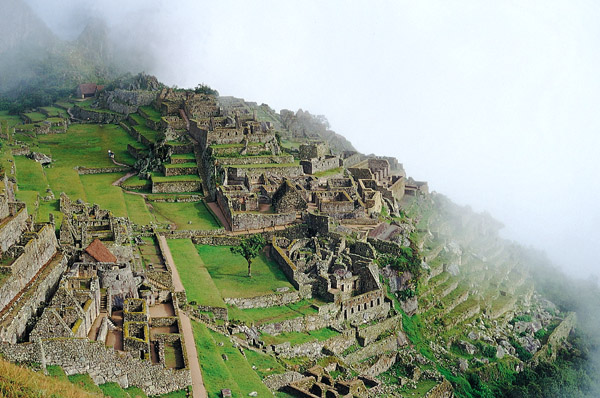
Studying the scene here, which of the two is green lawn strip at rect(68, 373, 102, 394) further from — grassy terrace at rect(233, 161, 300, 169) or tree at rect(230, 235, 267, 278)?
grassy terrace at rect(233, 161, 300, 169)

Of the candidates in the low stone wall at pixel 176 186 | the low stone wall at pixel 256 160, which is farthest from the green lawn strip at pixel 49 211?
the low stone wall at pixel 256 160

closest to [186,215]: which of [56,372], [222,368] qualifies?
[222,368]

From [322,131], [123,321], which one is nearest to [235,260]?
[123,321]

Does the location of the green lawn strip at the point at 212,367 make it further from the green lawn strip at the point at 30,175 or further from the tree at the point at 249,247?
the green lawn strip at the point at 30,175

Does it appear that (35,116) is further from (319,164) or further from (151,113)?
(319,164)

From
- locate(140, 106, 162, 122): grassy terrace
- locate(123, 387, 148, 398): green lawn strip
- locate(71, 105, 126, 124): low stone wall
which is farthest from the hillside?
locate(71, 105, 126, 124): low stone wall

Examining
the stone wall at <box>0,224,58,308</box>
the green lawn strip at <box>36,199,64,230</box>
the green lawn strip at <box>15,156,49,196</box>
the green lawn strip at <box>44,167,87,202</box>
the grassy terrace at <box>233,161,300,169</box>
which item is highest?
the grassy terrace at <box>233,161,300,169</box>
